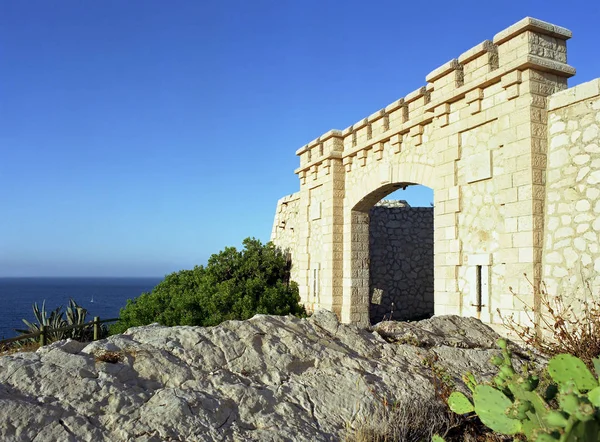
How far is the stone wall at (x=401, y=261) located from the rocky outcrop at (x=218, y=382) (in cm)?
755

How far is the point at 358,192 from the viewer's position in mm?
10352

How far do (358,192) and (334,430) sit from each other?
7.15m

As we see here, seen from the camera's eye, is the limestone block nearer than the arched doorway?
Yes

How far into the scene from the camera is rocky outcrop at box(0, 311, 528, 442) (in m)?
3.13

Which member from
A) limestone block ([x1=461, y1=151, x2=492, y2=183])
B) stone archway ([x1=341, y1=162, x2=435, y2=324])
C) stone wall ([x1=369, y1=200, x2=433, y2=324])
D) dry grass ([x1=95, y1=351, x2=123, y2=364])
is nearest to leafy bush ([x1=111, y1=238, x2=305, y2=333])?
stone archway ([x1=341, y1=162, x2=435, y2=324])

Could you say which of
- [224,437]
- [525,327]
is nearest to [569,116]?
[525,327]

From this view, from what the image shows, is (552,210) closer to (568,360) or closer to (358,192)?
(568,360)

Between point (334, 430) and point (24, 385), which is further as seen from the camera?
point (334, 430)

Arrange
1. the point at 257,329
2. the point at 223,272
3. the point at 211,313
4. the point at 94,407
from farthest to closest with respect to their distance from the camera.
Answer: the point at 223,272 → the point at 211,313 → the point at 257,329 → the point at 94,407

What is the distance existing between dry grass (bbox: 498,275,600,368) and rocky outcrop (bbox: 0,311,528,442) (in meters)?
0.87

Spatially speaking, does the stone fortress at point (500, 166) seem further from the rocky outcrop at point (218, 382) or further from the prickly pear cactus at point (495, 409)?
the prickly pear cactus at point (495, 409)

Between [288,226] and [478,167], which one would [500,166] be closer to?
[478,167]

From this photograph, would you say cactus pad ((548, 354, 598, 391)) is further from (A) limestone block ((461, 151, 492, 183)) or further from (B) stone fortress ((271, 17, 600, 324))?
(A) limestone block ((461, 151, 492, 183))

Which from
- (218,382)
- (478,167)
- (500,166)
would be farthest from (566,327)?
(218,382)
